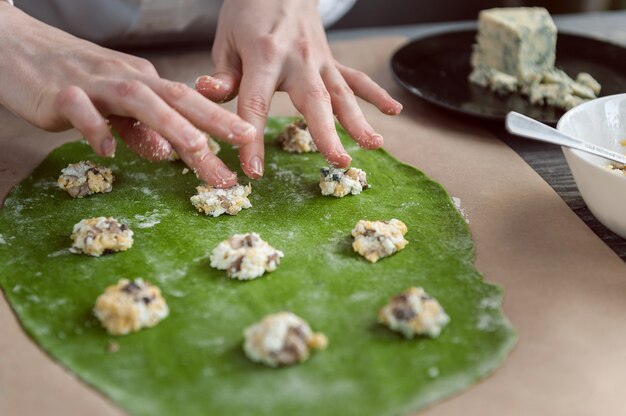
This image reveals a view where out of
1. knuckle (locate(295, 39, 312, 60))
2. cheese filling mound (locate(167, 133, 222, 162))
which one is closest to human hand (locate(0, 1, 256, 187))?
cheese filling mound (locate(167, 133, 222, 162))

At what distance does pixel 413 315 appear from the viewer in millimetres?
1013

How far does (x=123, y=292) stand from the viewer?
1.04m

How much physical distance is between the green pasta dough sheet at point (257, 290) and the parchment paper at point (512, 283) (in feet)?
0.09

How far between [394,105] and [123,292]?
28.0 inches

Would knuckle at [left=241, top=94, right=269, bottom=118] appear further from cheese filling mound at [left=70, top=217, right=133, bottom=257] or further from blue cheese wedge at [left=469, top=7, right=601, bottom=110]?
blue cheese wedge at [left=469, top=7, right=601, bottom=110]

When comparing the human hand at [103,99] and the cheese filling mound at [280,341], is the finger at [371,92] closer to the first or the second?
the human hand at [103,99]

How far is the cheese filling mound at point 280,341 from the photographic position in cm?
95

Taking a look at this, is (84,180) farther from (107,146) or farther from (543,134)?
(543,134)

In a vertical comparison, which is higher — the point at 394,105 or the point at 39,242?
the point at 394,105

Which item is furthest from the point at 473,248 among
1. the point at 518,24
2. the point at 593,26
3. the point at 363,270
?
the point at 593,26

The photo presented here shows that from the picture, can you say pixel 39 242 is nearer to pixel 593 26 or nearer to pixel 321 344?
pixel 321 344

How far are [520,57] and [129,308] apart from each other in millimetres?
1254

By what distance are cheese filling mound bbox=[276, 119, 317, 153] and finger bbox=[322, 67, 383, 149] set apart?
0.12 meters

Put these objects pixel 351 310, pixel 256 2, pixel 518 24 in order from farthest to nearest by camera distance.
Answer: pixel 518 24 → pixel 256 2 → pixel 351 310
